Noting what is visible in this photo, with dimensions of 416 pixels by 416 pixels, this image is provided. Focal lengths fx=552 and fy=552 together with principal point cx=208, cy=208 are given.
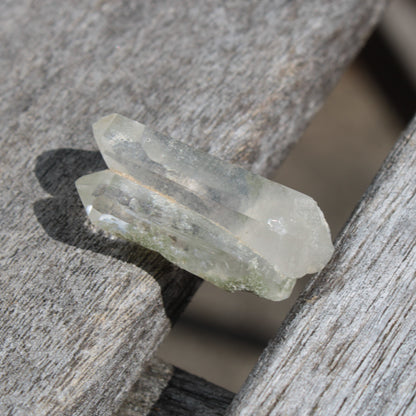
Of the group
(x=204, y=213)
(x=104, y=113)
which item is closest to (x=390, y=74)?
(x=104, y=113)

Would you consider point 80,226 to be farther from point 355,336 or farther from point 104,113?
point 355,336

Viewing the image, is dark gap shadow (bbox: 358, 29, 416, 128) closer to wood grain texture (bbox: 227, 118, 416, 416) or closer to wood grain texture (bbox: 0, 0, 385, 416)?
wood grain texture (bbox: 0, 0, 385, 416)

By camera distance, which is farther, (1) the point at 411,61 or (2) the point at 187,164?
(1) the point at 411,61

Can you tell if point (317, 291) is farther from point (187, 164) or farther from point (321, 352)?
point (187, 164)

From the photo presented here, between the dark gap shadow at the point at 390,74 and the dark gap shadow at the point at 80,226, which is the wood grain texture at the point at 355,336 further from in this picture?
the dark gap shadow at the point at 390,74

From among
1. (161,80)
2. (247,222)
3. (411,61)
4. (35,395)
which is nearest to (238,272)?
(247,222)

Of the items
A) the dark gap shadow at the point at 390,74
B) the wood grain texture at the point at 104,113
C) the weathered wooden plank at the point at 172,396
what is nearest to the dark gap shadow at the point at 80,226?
the wood grain texture at the point at 104,113
